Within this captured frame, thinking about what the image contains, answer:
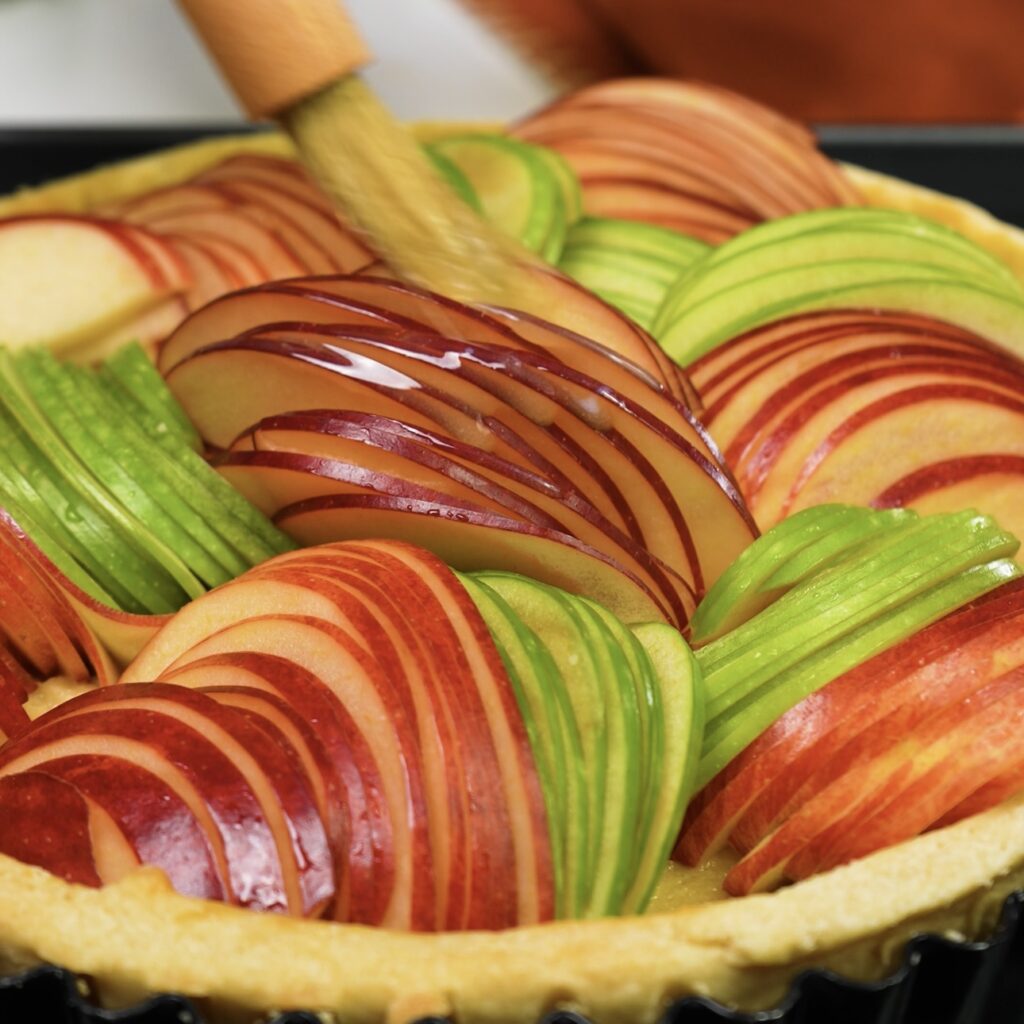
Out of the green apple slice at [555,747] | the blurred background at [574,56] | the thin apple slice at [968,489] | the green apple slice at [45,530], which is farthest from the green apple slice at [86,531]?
the blurred background at [574,56]

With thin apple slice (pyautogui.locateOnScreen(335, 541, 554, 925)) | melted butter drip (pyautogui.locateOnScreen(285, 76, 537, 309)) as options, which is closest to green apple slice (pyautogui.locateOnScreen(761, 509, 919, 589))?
thin apple slice (pyautogui.locateOnScreen(335, 541, 554, 925))

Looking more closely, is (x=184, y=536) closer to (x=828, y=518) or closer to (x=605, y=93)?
(x=828, y=518)

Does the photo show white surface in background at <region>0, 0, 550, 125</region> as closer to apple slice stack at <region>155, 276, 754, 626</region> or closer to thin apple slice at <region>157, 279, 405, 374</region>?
thin apple slice at <region>157, 279, 405, 374</region>

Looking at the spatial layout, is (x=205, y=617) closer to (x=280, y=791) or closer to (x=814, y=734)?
(x=280, y=791)

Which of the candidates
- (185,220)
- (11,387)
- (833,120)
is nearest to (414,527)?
(11,387)

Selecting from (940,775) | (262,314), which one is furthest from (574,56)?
(940,775)
